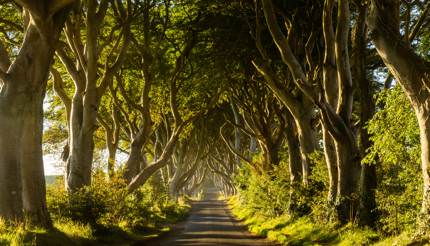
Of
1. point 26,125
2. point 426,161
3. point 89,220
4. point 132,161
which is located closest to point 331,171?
point 426,161

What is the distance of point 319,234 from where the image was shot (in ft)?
51.1

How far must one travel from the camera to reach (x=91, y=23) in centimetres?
1712

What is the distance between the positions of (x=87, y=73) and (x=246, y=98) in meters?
13.0

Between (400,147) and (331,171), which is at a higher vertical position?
(400,147)

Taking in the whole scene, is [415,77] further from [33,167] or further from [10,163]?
[33,167]

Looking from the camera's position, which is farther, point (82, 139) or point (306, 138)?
point (306, 138)

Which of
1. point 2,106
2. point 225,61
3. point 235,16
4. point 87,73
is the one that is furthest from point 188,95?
point 2,106

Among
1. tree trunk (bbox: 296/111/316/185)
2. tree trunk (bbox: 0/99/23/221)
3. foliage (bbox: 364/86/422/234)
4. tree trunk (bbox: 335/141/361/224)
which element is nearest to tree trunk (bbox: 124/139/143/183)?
tree trunk (bbox: 296/111/316/185)

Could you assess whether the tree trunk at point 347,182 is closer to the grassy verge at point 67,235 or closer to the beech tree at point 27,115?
the grassy verge at point 67,235

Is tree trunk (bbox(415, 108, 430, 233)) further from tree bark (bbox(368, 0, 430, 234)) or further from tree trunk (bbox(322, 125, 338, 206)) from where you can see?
tree trunk (bbox(322, 125, 338, 206))

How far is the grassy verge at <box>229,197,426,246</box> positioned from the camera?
11219 millimetres

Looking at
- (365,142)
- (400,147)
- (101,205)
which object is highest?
(365,142)

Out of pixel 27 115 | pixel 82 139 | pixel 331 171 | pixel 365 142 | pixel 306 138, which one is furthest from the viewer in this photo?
pixel 306 138

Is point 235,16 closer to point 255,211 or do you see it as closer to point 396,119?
point 396,119
